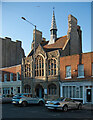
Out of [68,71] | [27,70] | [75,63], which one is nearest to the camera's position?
[75,63]

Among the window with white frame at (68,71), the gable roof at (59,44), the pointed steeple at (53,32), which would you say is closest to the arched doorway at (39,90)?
the window with white frame at (68,71)

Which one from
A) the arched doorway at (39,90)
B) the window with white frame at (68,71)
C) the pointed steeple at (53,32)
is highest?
the pointed steeple at (53,32)

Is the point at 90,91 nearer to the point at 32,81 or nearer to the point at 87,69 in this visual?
the point at 87,69

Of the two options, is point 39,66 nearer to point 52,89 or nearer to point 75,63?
point 52,89

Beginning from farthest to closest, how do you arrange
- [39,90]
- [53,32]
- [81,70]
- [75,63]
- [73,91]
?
[53,32]
[39,90]
[73,91]
[75,63]
[81,70]

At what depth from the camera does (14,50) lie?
47.6 m

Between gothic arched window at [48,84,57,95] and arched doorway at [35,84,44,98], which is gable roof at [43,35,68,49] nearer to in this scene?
gothic arched window at [48,84,57,95]

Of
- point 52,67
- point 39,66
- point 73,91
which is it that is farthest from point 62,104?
point 39,66

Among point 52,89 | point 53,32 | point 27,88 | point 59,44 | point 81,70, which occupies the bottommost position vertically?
point 27,88

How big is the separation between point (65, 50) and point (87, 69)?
642 cm

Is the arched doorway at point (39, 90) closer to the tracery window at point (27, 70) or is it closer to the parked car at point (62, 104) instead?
the tracery window at point (27, 70)

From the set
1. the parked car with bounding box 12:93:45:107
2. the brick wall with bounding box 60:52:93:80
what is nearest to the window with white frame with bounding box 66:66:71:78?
the brick wall with bounding box 60:52:93:80

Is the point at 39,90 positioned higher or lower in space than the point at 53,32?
lower

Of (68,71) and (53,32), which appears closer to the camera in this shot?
(68,71)
